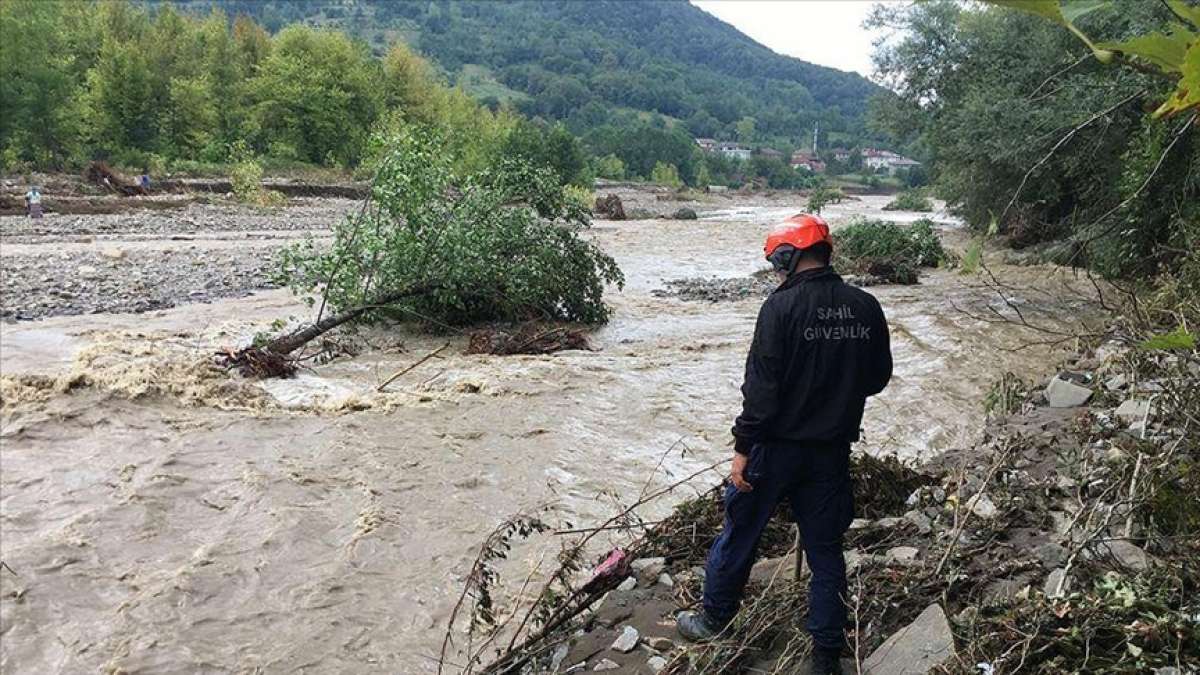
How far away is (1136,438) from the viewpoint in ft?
14.1

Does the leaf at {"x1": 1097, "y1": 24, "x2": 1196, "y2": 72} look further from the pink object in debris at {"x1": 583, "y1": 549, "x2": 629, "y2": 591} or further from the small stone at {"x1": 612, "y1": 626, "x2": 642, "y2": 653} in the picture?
the pink object in debris at {"x1": 583, "y1": 549, "x2": 629, "y2": 591}

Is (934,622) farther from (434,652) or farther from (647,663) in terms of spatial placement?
(434,652)

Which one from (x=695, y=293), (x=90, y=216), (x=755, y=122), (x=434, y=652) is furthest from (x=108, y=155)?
A: (x=755, y=122)

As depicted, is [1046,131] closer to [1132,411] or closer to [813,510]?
[1132,411]

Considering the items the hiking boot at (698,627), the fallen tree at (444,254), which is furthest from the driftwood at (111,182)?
the hiking boot at (698,627)

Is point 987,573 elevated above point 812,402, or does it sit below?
below

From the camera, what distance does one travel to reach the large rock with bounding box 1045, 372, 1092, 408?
635 cm

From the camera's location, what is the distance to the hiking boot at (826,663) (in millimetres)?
3367

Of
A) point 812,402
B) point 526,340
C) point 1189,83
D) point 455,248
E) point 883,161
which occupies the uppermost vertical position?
point 883,161

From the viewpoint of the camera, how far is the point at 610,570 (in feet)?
15.2

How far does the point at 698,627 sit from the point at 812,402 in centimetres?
116

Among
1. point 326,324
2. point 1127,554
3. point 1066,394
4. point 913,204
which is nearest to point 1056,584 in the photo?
point 1127,554

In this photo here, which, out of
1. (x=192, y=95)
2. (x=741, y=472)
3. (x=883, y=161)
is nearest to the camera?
(x=741, y=472)

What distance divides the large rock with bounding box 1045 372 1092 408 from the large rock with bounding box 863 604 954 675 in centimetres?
385
